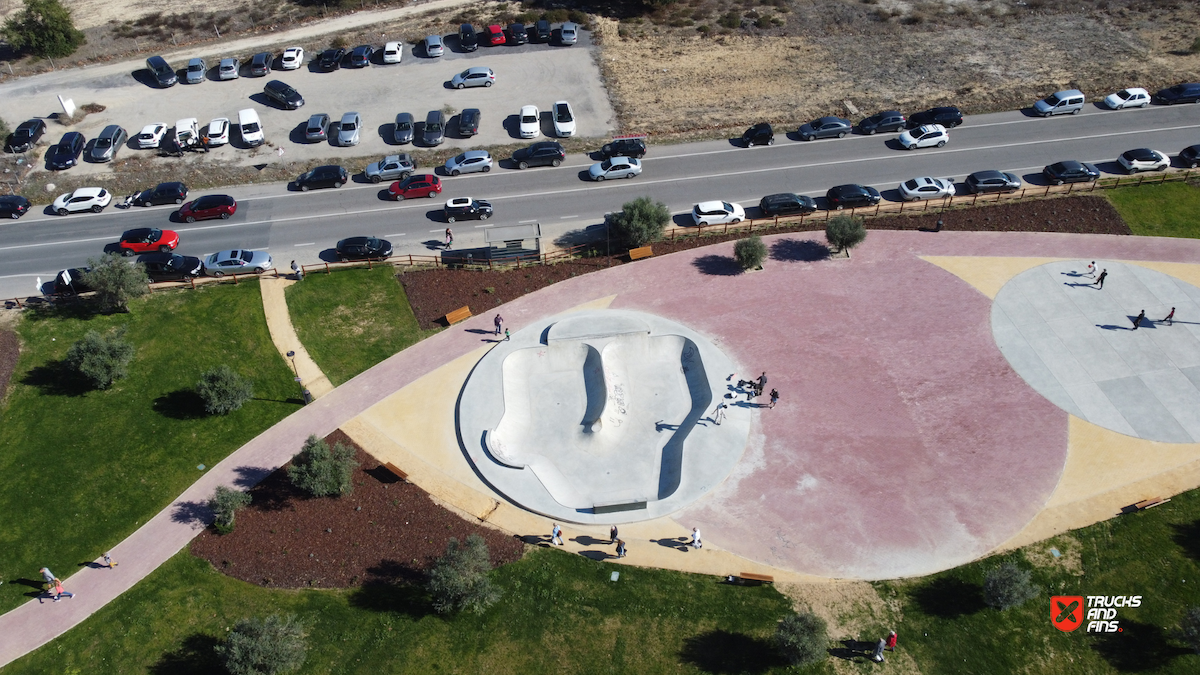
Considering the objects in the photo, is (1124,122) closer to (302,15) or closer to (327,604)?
(327,604)

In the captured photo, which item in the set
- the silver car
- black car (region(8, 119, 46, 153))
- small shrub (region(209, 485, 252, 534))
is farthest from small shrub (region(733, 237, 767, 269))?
black car (region(8, 119, 46, 153))

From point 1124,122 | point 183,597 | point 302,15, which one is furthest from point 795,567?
point 302,15

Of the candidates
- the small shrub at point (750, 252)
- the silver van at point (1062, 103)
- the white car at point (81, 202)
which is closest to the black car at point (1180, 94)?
the silver van at point (1062, 103)

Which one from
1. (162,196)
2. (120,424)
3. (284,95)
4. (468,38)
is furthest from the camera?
(468,38)

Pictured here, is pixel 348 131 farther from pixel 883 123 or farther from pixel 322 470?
pixel 883 123

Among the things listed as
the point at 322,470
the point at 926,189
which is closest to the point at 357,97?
the point at 322,470

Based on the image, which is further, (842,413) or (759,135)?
(759,135)

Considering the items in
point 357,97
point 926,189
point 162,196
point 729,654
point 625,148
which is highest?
point 357,97
